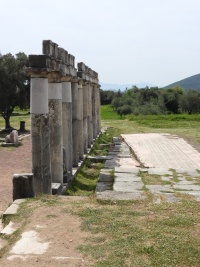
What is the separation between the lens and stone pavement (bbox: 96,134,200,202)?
939 cm

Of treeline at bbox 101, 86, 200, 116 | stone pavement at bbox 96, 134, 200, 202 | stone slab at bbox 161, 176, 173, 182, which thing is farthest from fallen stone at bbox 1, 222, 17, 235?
treeline at bbox 101, 86, 200, 116

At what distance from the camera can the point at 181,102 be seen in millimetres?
54625

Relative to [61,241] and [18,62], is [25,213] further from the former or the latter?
[18,62]

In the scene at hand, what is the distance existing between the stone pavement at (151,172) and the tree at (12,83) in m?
9.90

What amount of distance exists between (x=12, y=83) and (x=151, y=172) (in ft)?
58.5

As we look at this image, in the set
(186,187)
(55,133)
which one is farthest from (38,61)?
(186,187)

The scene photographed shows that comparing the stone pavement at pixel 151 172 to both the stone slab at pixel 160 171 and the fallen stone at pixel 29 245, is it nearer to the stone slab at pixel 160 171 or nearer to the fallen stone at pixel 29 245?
the stone slab at pixel 160 171

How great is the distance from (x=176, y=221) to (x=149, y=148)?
45.8 ft

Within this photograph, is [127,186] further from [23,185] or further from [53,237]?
[53,237]

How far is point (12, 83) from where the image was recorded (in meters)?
28.2

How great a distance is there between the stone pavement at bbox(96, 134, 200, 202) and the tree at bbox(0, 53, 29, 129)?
9.90 metres

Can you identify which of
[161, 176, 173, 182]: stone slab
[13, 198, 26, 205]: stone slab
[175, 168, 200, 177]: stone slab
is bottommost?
[175, 168, 200, 177]: stone slab

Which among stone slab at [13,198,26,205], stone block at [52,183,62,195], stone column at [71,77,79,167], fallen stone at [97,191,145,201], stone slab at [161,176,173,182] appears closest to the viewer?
stone slab at [13,198,26,205]

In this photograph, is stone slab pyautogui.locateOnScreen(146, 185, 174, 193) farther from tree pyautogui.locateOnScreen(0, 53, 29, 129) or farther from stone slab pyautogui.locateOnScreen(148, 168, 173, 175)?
tree pyautogui.locateOnScreen(0, 53, 29, 129)
